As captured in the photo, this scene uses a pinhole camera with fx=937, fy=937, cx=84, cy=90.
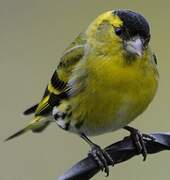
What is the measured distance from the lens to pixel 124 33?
2.61 meters

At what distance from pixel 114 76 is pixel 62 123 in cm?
34

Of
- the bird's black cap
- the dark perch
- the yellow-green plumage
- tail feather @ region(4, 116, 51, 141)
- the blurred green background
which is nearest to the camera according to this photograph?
the dark perch

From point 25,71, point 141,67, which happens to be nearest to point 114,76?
point 141,67

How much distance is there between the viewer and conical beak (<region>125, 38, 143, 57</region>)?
257 centimetres

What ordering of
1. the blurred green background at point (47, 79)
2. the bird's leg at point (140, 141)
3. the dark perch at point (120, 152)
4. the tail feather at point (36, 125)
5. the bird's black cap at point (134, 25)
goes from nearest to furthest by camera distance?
the dark perch at point (120, 152) < the bird's leg at point (140, 141) < the bird's black cap at point (134, 25) < the tail feather at point (36, 125) < the blurred green background at point (47, 79)

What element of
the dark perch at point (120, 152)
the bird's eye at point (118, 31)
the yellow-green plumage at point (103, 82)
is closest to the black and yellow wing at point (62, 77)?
the yellow-green plumage at point (103, 82)

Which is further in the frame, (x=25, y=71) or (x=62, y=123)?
(x=25, y=71)

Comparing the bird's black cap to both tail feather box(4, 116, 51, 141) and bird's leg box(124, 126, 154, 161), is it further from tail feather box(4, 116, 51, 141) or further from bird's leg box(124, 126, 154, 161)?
tail feather box(4, 116, 51, 141)

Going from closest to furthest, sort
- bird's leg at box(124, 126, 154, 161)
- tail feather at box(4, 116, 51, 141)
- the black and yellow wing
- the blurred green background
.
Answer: bird's leg at box(124, 126, 154, 161), the black and yellow wing, tail feather at box(4, 116, 51, 141), the blurred green background

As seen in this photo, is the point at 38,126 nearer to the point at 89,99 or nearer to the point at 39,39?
the point at 89,99

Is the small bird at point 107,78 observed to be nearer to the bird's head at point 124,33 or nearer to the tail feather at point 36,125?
the bird's head at point 124,33

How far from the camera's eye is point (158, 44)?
165 inches

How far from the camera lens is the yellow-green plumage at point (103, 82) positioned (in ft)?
8.80

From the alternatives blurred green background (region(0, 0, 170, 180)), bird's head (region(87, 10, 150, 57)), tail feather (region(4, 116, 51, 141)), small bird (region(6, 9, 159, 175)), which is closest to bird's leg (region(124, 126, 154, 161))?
small bird (region(6, 9, 159, 175))
